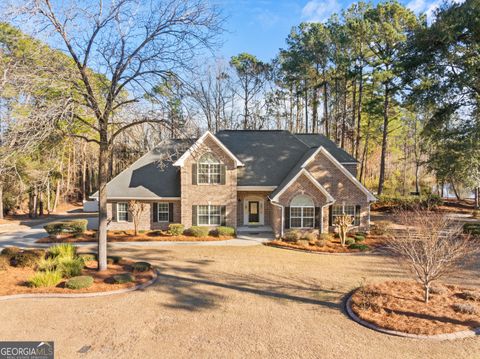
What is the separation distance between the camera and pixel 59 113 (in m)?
9.59

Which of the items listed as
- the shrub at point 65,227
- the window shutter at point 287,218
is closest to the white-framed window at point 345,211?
the window shutter at point 287,218

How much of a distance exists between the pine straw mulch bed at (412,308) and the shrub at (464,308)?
0.07m

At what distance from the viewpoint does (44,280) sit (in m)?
10.2

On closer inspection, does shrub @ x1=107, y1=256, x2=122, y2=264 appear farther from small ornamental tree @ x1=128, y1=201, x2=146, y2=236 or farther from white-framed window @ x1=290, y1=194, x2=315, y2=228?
white-framed window @ x1=290, y1=194, x2=315, y2=228

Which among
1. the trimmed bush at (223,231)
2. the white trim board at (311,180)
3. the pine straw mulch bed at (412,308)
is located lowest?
the pine straw mulch bed at (412,308)

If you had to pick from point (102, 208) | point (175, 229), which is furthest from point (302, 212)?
point (102, 208)

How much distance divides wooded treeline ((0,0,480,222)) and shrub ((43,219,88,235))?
2.57 metres

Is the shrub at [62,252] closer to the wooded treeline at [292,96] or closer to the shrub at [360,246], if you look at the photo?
the wooded treeline at [292,96]

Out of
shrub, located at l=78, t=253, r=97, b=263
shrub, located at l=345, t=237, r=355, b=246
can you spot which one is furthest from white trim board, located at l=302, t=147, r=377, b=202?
shrub, located at l=78, t=253, r=97, b=263

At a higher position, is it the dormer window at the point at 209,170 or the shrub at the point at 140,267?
the dormer window at the point at 209,170

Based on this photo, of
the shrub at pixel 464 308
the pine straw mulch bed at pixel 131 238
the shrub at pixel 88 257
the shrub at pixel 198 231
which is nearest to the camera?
the shrub at pixel 464 308

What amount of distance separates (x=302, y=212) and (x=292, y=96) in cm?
2799

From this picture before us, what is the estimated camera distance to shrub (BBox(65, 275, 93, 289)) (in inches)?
398

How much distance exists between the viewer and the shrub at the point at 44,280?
10180 millimetres
